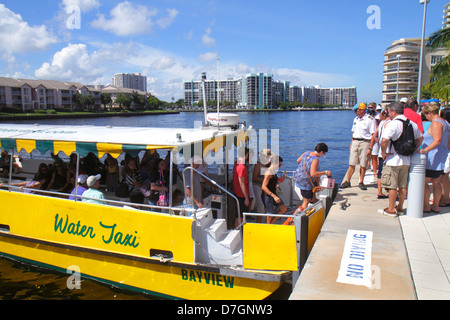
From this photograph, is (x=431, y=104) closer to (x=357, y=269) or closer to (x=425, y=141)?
(x=425, y=141)

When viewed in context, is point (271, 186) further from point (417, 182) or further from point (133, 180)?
point (133, 180)

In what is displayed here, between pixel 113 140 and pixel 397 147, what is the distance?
472 cm

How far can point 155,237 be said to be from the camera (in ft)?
17.8

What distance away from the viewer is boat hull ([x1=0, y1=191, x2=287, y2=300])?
5137mm

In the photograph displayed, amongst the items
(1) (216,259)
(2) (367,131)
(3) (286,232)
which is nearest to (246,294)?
(1) (216,259)

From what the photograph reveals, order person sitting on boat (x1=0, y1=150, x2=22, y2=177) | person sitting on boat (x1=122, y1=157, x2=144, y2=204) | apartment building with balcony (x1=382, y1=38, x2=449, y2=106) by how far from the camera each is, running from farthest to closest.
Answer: apartment building with balcony (x1=382, y1=38, x2=449, y2=106) → person sitting on boat (x1=0, y1=150, x2=22, y2=177) → person sitting on boat (x1=122, y1=157, x2=144, y2=204)

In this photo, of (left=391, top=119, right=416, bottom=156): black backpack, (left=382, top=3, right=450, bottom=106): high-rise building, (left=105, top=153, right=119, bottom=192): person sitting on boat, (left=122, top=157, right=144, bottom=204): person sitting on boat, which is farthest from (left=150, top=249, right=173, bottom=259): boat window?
(left=382, top=3, right=450, bottom=106): high-rise building

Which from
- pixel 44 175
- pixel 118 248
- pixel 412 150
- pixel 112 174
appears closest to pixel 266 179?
pixel 412 150

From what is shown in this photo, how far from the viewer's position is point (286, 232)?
4688 millimetres

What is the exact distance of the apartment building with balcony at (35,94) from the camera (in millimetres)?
89625

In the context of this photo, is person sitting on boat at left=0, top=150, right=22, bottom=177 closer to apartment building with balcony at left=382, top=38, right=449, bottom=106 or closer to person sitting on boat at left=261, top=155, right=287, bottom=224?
person sitting on boat at left=261, top=155, right=287, bottom=224

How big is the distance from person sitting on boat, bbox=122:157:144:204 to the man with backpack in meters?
4.37

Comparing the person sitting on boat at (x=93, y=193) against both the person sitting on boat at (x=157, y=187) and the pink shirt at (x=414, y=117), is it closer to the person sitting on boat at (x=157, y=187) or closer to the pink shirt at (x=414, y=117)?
the person sitting on boat at (x=157, y=187)

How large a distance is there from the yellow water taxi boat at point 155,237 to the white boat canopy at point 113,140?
0.06 feet
